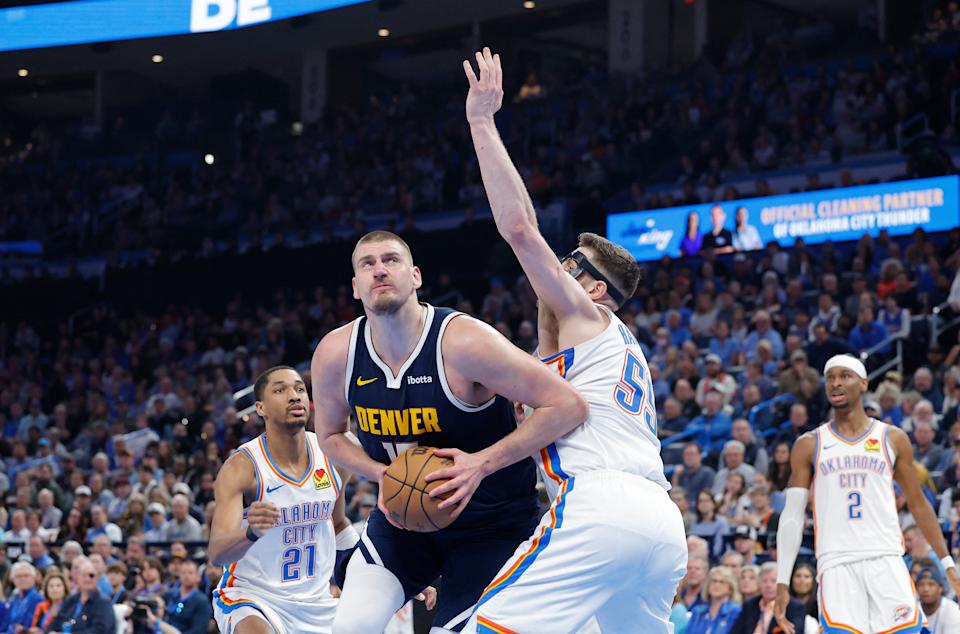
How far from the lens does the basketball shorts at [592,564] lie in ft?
14.1

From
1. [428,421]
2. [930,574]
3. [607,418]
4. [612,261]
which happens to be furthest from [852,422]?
[428,421]

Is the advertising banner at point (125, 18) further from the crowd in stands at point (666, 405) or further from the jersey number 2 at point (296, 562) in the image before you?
the jersey number 2 at point (296, 562)

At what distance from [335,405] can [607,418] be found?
115cm

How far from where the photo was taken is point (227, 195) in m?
25.4

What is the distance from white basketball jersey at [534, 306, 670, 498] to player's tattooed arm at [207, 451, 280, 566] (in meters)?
1.82

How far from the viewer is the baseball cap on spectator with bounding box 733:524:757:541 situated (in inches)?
404

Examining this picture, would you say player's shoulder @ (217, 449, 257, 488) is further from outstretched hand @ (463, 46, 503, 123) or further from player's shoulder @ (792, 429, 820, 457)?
player's shoulder @ (792, 429, 820, 457)

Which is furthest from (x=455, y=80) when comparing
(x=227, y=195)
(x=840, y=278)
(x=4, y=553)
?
(x=4, y=553)

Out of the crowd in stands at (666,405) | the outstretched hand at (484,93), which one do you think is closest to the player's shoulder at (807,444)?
the crowd in stands at (666,405)

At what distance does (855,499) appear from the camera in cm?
704

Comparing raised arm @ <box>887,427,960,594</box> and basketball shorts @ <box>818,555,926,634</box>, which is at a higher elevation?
raised arm @ <box>887,427,960,594</box>

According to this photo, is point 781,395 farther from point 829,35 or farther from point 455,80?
point 455,80

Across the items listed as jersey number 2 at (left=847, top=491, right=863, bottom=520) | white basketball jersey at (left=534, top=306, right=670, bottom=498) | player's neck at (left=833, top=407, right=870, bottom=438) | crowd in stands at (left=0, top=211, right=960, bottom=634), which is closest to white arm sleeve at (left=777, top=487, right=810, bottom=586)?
jersey number 2 at (left=847, top=491, right=863, bottom=520)

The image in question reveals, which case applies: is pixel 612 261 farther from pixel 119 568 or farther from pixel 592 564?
pixel 119 568
